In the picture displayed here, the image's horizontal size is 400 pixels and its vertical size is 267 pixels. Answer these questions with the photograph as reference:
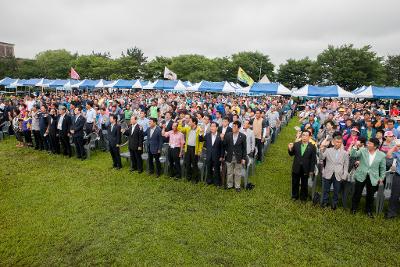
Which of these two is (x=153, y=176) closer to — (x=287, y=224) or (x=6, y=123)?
(x=287, y=224)

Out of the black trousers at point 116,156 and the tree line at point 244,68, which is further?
the tree line at point 244,68

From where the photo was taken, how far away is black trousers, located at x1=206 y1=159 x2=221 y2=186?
7.67m

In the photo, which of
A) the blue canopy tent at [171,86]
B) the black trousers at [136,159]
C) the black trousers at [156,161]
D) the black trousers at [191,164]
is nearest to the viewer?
the black trousers at [191,164]

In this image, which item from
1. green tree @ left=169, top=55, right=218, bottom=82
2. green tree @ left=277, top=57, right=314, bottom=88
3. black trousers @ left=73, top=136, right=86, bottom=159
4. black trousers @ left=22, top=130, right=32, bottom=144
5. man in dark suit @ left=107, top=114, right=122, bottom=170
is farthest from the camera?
green tree @ left=169, top=55, right=218, bottom=82

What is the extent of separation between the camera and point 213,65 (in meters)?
63.3

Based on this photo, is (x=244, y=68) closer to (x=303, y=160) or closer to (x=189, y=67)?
(x=189, y=67)

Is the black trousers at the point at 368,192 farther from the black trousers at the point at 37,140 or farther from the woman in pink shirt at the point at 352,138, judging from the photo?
the black trousers at the point at 37,140

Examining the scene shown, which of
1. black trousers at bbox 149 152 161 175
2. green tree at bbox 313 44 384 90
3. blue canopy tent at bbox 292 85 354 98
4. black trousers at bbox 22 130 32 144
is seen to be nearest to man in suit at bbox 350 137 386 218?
black trousers at bbox 149 152 161 175

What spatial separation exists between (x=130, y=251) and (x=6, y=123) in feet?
42.2

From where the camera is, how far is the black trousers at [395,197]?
5.96 metres

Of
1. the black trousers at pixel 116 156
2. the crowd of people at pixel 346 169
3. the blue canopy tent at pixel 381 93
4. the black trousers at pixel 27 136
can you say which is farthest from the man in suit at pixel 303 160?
the blue canopy tent at pixel 381 93

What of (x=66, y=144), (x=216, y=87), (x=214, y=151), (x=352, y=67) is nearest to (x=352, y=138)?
(x=214, y=151)

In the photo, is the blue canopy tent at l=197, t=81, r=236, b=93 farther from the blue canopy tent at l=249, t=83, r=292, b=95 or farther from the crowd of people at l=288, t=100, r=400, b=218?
the crowd of people at l=288, t=100, r=400, b=218

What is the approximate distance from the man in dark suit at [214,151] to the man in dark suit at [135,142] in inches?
76.9
